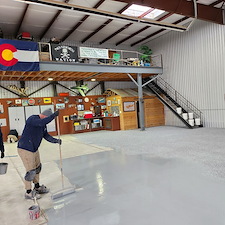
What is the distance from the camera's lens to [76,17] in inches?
461

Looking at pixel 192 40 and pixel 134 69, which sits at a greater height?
pixel 192 40

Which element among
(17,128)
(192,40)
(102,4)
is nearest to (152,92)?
(192,40)

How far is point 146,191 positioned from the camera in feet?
11.8

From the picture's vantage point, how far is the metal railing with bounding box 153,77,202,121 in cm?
1293

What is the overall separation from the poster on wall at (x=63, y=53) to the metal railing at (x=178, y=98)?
7312mm

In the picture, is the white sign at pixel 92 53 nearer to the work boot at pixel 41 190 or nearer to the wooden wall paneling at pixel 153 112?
the wooden wall paneling at pixel 153 112

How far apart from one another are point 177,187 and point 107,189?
4.18 ft

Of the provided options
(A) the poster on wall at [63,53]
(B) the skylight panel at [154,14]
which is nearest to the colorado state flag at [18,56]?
(A) the poster on wall at [63,53]

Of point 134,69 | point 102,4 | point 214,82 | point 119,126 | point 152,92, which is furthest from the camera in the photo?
point 152,92

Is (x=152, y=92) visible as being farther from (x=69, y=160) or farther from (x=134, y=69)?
(x=69, y=160)

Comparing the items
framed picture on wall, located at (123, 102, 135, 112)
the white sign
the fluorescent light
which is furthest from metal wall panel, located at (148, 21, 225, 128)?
the white sign

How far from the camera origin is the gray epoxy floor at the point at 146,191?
9.02 ft

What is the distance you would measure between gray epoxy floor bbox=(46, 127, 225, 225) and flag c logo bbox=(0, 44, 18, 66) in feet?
16.8

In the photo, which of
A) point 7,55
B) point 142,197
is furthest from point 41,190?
point 7,55
